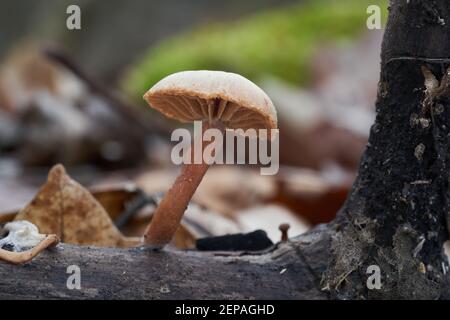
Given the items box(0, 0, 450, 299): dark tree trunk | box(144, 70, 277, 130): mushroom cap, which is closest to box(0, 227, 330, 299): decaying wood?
box(0, 0, 450, 299): dark tree trunk

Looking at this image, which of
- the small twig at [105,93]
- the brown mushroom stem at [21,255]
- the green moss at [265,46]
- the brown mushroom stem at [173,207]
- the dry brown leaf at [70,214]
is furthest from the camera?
the green moss at [265,46]

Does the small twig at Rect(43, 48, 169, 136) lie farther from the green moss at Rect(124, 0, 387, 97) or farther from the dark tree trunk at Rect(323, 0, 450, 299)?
the dark tree trunk at Rect(323, 0, 450, 299)

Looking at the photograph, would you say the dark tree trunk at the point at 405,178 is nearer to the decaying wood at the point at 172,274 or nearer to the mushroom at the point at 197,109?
the decaying wood at the point at 172,274

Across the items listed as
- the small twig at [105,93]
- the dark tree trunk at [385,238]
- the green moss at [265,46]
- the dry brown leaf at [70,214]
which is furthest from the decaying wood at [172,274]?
the green moss at [265,46]

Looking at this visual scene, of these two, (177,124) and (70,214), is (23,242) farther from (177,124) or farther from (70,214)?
(177,124)

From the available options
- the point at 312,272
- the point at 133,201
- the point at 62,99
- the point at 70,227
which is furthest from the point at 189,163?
the point at 62,99
